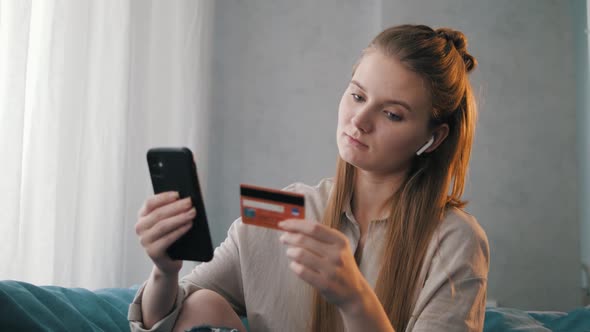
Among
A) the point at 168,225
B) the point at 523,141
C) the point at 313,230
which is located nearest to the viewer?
the point at 313,230

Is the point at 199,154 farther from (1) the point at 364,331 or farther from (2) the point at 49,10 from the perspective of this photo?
(1) the point at 364,331

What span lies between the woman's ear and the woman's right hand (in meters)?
0.56

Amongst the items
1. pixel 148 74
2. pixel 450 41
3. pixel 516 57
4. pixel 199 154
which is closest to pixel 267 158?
pixel 199 154

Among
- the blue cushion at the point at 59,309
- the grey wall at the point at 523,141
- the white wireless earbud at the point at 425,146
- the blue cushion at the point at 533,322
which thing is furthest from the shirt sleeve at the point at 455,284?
the grey wall at the point at 523,141

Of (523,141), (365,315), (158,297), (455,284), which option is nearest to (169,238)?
(158,297)

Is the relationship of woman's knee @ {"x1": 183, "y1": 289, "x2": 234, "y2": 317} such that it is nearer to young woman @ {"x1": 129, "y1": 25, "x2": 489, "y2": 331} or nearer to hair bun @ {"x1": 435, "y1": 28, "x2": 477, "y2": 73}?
young woman @ {"x1": 129, "y1": 25, "x2": 489, "y2": 331}

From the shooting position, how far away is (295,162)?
2736 millimetres

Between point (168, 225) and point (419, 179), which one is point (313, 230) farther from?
point (419, 179)

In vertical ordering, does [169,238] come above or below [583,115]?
below

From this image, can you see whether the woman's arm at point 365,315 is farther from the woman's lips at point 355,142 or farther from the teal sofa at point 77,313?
the teal sofa at point 77,313

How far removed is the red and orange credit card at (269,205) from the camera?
2.44 ft

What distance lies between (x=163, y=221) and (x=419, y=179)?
1.88 feet

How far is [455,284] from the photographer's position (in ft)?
3.36

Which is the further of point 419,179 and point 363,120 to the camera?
point 419,179
